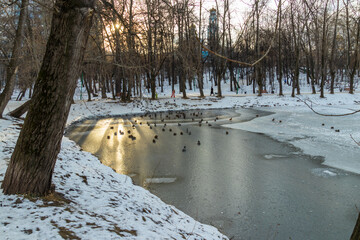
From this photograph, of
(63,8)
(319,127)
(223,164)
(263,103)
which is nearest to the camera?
(63,8)

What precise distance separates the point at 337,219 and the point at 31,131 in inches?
199

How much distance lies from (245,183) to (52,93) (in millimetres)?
4882

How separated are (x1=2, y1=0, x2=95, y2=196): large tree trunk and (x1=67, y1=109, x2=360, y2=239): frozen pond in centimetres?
283

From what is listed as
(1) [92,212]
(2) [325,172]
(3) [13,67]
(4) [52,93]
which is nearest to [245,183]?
(2) [325,172]

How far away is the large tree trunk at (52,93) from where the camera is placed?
3.23 m

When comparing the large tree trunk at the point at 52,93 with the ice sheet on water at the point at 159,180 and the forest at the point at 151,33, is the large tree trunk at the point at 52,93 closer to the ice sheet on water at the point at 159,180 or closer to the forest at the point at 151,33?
the forest at the point at 151,33

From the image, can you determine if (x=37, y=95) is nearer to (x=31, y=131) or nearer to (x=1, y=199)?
(x=31, y=131)

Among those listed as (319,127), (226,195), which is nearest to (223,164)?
(226,195)

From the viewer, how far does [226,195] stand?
584 cm

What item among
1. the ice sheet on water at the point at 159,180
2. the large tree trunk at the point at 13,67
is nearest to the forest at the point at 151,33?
the large tree trunk at the point at 13,67

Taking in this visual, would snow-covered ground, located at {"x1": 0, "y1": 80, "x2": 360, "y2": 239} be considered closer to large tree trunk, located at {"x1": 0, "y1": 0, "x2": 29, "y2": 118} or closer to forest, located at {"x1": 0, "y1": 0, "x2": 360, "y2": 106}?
forest, located at {"x1": 0, "y1": 0, "x2": 360, "y2": 106}

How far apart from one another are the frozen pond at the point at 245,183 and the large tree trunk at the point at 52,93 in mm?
2825

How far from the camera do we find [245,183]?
6547 millimetres

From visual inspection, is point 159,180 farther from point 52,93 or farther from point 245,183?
point 52,93
